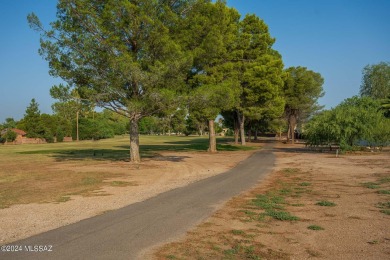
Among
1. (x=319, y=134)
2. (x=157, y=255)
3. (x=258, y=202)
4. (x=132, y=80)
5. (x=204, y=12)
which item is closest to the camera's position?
(x=157, y=255)

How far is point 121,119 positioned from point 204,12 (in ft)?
399

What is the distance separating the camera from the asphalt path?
6184 millimetres

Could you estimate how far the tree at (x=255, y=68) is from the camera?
1558 inches

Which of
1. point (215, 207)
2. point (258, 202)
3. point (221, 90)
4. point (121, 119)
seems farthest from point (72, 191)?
point (121, 119)

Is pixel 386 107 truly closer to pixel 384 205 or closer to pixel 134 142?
pixel 134 142

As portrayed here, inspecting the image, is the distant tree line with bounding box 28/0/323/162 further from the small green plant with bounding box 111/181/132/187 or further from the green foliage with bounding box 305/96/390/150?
the green foliage with bounding box 305/96/390/150

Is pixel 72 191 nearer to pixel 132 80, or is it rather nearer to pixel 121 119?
pixel 132 80

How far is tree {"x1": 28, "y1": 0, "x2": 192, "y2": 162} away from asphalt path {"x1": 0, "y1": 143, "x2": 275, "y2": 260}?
37.9 feet

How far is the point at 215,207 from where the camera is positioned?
10.1 meters

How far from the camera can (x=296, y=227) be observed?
7.95 metres

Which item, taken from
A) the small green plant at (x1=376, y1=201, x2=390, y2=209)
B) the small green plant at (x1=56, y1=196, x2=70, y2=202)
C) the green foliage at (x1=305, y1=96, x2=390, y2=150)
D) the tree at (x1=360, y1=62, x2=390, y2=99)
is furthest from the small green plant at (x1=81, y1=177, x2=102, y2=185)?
the tree at (x1=360, y1=62, x2=390, y2=99)

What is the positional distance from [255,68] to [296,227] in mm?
33436

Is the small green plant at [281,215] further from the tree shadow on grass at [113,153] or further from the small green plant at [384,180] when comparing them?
the tree shadow on grass at [113,153]

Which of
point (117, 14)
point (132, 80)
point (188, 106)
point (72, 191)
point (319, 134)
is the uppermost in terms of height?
point (117, 14)
